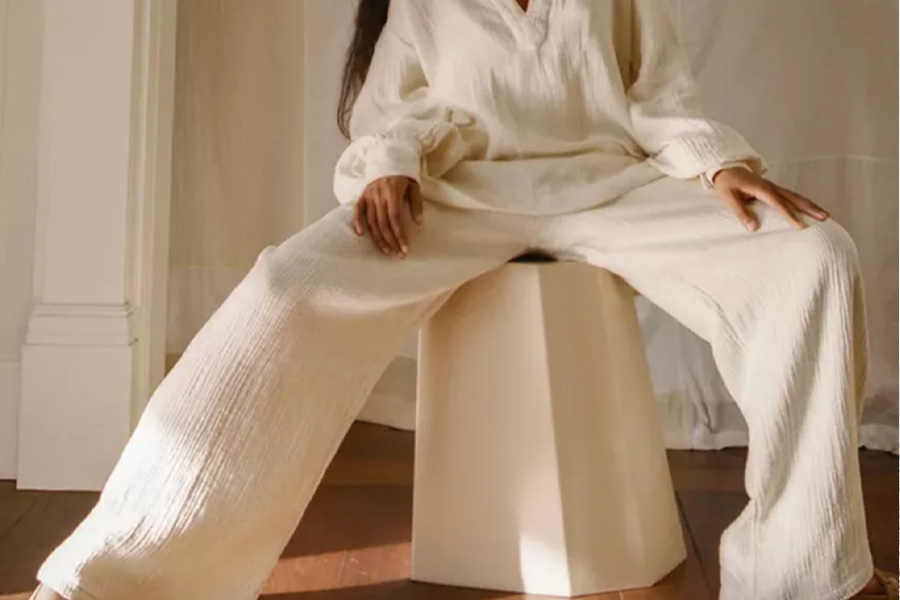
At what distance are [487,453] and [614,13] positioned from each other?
57 cm

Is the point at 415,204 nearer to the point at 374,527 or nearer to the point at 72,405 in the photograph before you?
the point at 374,527

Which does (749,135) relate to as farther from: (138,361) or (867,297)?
(138,361)

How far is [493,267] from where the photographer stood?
1074 millimetres

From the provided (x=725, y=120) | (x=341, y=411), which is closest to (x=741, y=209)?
(x=341, y=411)

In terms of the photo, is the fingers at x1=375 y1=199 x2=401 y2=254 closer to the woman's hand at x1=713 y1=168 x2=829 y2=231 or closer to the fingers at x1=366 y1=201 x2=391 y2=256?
the fingers at x1=366 y1=201 x2=391 y2=256

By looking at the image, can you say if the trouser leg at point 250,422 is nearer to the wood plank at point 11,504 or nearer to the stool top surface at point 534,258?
the stool top surface at point 534,258

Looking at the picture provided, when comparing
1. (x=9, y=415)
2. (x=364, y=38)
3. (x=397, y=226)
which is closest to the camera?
(x=397, y=226)

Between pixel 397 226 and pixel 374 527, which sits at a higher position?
pixel 397 226

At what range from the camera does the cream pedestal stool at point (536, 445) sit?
3.43ft

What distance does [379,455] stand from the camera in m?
1.68

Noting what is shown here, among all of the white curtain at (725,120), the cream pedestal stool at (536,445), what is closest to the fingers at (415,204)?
the cream pedestal stool at (536,445)

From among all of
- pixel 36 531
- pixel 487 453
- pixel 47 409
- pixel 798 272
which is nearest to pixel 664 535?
pixel 487 453

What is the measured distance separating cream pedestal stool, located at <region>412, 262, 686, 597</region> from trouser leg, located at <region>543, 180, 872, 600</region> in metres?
0.12

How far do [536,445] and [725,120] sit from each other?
0.94m
